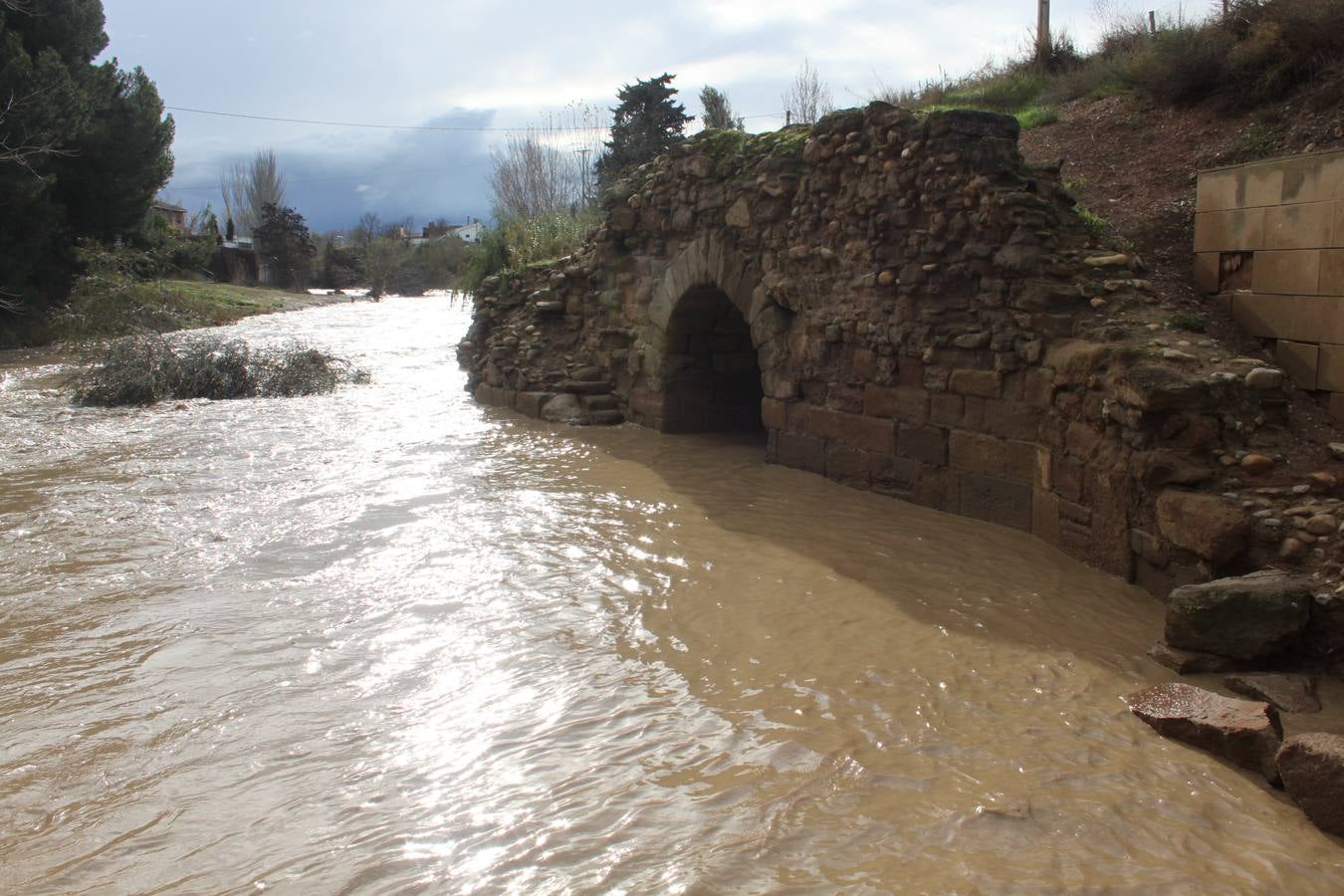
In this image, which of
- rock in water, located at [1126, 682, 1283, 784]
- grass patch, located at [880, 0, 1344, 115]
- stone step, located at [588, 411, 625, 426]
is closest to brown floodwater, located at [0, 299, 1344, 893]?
rock in water, located at [1126, 682, 1283, 784]

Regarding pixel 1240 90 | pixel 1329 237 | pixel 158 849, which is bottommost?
pixel 158 849

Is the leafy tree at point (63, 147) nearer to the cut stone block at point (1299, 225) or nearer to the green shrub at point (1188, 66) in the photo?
the green shrub at point (1188, 66)

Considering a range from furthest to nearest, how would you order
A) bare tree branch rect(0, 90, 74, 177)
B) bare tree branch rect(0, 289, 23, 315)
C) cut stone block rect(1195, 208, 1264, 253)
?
bare tree branch rect(0, 289, 23, 315) → bare tree branch rect(0, 90, 74, 177) → cut stone block rect(1195, 208, 1264, 253)

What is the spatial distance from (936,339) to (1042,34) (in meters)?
9.86

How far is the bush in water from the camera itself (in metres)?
12.9

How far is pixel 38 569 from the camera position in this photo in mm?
5809

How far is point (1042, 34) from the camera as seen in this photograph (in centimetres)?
1416

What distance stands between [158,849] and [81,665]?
1.78 m

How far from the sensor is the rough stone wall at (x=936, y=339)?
511 cm

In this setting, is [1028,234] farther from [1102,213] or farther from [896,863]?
[896,863]

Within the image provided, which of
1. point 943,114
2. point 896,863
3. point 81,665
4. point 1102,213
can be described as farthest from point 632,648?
point 1102,213

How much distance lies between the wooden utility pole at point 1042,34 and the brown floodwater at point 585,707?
32.3 ft

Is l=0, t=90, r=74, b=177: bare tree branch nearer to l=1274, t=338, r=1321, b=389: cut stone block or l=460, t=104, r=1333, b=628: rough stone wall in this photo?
l=460, t=104, r=1333, b=628: rough stone wall

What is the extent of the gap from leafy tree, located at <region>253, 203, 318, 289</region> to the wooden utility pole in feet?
117
